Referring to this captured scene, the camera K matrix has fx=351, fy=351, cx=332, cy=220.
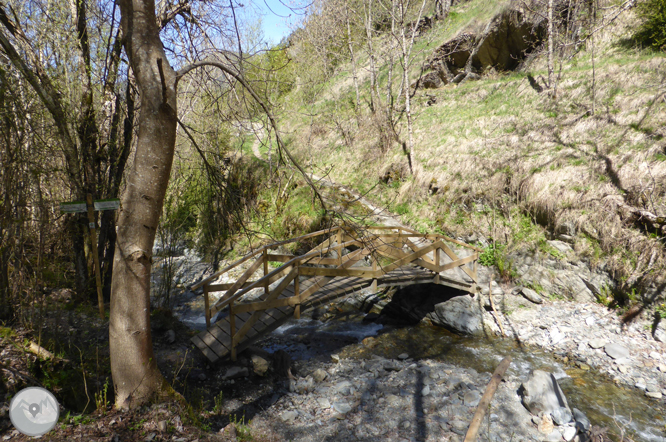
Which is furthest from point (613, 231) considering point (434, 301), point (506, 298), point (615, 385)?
point (434, 301)

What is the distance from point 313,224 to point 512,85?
1042 cm

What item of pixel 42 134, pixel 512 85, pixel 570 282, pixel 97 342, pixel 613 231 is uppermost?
pixel 42 134

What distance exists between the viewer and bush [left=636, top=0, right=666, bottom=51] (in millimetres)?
10781

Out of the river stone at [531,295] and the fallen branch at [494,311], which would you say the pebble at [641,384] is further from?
the river stone at [531,295]

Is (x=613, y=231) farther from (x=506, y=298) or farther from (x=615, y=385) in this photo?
(x=615, y=385)

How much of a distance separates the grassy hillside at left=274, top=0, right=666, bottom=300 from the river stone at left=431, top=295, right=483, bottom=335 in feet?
6.66

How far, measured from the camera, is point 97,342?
563cm

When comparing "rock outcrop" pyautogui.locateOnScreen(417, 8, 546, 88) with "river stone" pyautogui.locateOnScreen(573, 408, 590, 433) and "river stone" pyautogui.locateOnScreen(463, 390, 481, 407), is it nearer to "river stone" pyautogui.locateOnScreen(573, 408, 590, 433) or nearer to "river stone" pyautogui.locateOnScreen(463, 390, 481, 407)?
"river stone" pyautogui.locateOnScreen(573, 408, 590, 433)

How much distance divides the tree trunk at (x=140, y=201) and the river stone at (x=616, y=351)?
7.49 meters

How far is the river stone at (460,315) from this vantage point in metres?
7.78

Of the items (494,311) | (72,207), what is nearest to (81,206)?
(72,207)

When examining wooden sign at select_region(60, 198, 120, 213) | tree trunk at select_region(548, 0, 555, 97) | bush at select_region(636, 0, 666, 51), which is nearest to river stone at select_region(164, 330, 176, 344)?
wooden sign at select_region(60, 198, 120, 213)

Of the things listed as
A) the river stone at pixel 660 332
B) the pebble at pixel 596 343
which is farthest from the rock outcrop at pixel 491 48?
the pebble at pixel 596 343

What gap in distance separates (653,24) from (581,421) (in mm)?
13175
